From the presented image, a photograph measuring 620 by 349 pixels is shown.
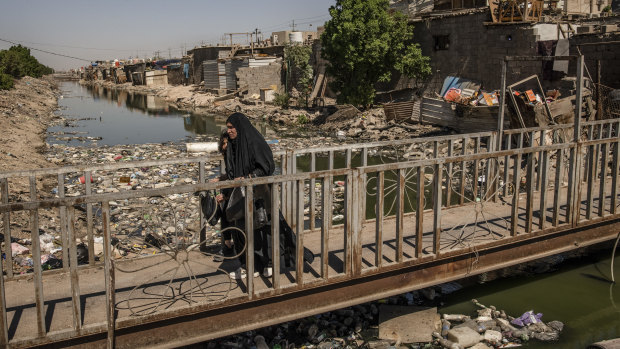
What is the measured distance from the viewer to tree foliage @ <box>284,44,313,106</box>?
28219 millimetres

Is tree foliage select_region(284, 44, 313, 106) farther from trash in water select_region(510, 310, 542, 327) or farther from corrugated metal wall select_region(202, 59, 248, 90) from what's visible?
trash in water select_region(510, 310, 542, 327)

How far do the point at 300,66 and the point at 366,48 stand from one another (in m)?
9.90

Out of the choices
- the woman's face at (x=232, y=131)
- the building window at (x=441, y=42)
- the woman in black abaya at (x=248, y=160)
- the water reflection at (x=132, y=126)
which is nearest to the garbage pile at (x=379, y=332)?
the woman in black abaya at (x=248, y=160)

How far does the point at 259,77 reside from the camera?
30.7 m

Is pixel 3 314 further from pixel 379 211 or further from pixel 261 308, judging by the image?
pixel 379 211

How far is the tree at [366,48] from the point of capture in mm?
19359

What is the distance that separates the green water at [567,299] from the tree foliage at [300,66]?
21.8 meters

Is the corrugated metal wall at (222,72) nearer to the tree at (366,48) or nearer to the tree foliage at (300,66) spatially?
the tree foliage at (300,66)

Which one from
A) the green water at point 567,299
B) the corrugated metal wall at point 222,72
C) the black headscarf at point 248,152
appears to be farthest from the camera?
the corrugated metal wall at point 222,72

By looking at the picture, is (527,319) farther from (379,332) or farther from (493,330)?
(379,332)

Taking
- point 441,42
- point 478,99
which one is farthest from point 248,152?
point 441,42

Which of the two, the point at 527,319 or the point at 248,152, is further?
the point at 527,319

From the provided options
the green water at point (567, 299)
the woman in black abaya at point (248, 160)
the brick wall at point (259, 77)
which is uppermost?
the brick wall at point (259, 77)

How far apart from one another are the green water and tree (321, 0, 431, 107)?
1435 centimetres
